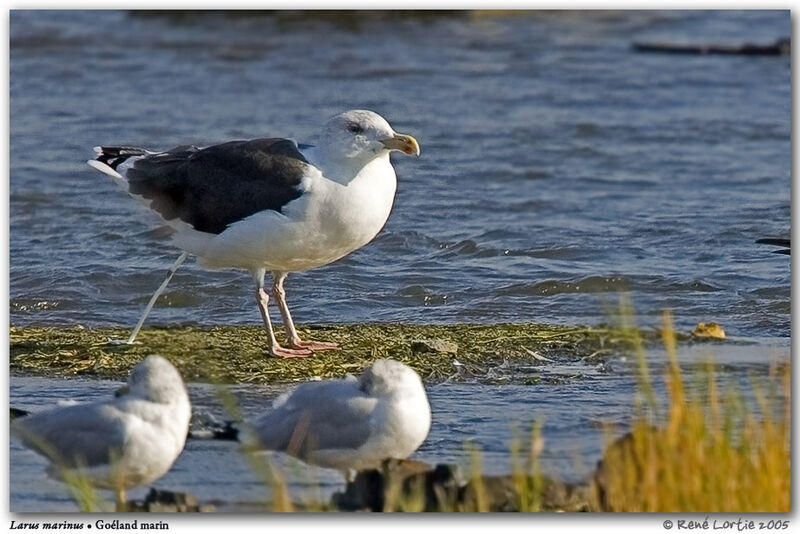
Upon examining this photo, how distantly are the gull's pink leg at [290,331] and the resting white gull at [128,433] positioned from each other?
2.10 metres

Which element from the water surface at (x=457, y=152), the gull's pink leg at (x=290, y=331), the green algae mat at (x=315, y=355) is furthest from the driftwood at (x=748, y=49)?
the gull's pink leg at (x=290, y=331)

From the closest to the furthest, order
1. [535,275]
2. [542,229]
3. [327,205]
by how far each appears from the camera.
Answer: [327,205], [535,275], [542,229]

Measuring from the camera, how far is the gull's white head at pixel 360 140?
6863 mm

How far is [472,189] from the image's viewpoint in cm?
1111

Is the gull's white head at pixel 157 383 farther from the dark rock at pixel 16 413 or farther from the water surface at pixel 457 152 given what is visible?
the water surface at pixel 457 152

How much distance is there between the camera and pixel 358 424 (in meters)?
5.46

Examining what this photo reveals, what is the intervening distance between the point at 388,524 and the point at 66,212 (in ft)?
18.3

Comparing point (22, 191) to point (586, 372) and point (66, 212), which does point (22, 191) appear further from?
point (586, 372)

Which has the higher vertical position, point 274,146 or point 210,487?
point 274,146

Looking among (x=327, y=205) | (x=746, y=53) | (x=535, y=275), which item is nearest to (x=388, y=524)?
(x=327, y=205)

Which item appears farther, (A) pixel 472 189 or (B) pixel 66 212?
(A) pixel 472 189

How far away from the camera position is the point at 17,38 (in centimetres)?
1541

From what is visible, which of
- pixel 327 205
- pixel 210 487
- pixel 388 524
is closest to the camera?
Result: pixel 388 524

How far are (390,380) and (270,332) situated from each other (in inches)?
75.4
